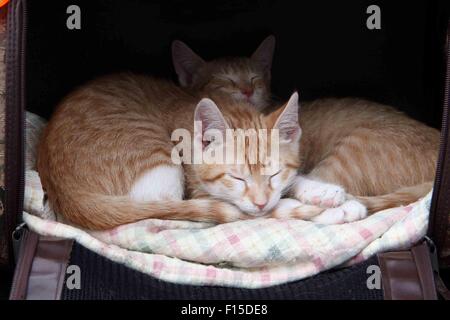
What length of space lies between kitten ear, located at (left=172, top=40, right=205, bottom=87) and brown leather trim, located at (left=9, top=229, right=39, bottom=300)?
987mm

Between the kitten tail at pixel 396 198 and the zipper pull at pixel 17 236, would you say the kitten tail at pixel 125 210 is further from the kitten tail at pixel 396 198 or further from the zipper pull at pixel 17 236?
the kitten tail at pixel 396 198

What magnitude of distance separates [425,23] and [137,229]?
1.44 metres

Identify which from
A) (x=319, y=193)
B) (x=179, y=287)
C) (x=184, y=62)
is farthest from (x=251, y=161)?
(x=184, y=62)

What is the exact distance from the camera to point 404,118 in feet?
6.89

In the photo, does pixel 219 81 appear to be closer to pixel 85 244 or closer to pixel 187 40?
pixel 187 40

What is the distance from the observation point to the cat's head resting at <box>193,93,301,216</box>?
6.01 ft

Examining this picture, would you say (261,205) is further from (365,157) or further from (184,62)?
(184,62)

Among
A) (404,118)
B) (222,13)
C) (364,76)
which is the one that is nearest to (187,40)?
(222,13)

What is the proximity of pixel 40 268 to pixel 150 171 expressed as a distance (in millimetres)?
473

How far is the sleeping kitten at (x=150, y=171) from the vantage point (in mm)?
1772

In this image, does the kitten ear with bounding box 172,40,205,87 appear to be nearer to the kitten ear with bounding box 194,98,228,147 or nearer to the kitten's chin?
the kitten ear with bounding box 194,98,228,147

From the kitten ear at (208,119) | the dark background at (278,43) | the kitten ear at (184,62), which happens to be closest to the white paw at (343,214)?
the kitten ear at (208,119)

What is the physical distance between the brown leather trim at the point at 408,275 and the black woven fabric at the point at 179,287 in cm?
3

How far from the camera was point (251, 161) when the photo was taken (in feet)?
6.07
